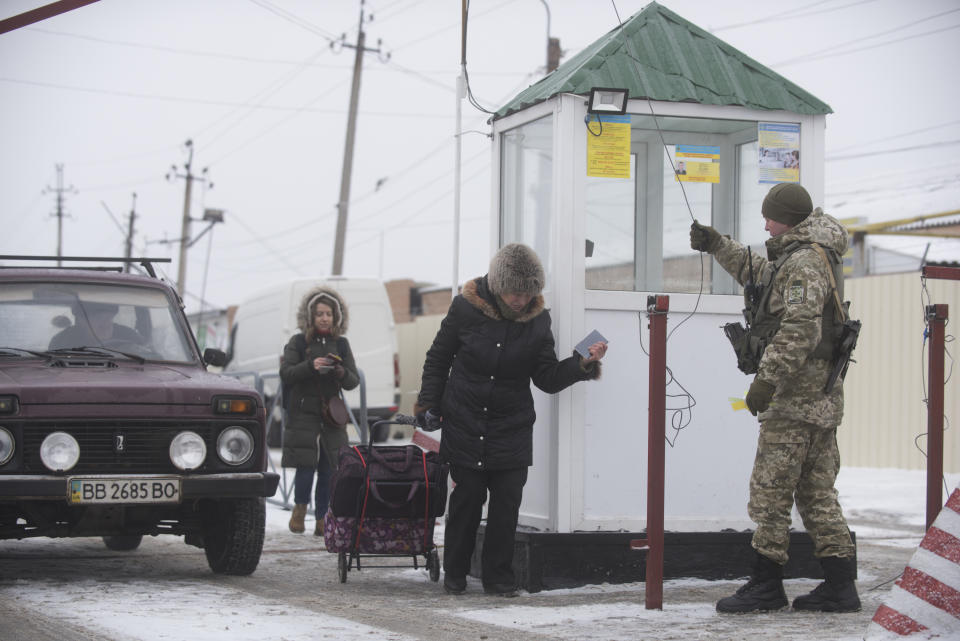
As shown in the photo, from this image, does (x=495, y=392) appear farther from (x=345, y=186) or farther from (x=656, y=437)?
(x=345, y=186)

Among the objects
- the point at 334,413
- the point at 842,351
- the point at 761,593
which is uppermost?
the point at 842,351

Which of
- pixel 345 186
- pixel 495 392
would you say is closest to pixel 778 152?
pixel 495 392

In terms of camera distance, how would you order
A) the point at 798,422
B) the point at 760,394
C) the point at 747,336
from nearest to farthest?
the point at 760,394 < the point at 798,422 < the point at 747,336

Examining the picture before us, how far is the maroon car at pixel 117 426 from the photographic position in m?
6.49

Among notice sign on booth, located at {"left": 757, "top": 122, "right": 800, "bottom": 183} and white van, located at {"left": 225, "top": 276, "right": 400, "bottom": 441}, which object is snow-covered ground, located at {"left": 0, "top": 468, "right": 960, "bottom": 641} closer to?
notice sign on booth, located at {"left": 757, "top": 122, "right": 800, "bottom": 183}

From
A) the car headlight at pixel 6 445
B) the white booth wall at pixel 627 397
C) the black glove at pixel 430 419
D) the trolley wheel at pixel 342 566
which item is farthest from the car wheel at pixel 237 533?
the white booth wall at pixel 627 397

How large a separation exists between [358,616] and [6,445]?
208cm

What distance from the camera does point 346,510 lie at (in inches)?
278

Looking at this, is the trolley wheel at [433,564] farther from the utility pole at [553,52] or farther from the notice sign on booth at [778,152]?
the utility pole at [553,52]

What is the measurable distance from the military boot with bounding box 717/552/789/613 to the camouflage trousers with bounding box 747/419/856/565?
8 centimetres

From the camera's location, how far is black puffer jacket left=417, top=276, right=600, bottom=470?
6762 millimetres

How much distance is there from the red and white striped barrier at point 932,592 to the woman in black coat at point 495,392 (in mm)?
2355

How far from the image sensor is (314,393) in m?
9.48

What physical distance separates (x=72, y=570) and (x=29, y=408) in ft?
5.23
